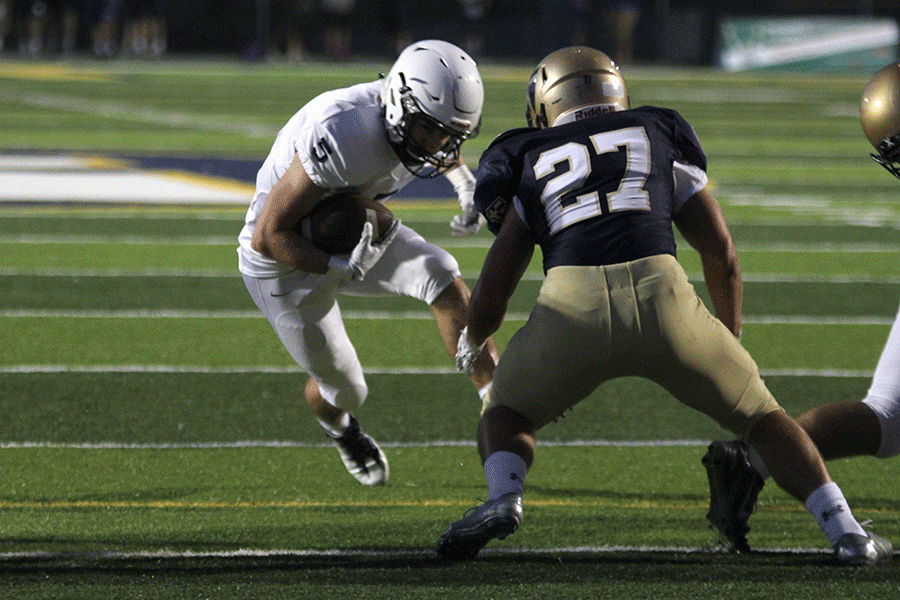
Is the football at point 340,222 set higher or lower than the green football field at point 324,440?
higher

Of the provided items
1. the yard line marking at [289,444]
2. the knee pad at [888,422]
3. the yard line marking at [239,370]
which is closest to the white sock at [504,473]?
the knee pad at [888,422]

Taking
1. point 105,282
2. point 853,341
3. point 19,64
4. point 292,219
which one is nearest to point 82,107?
point 19,64

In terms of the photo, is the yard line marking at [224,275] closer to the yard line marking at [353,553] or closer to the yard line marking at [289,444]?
the yard line marking at [289,444]

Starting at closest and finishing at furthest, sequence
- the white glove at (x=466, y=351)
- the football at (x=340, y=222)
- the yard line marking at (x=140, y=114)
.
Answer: the white glove at (x=466, y=351) → the football at (x=340, y=222) → the yard line marking at (x=140, y=114)

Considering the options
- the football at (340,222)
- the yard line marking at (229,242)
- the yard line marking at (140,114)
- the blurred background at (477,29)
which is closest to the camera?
the football at (340,222)

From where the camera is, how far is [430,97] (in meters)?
3.53

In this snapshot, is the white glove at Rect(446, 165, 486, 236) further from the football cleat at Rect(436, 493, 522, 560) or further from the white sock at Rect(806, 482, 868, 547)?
the white sock at Rect(806, 482, 868, 547)

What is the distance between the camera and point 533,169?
302 cm

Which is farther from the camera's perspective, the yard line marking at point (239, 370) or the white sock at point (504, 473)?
the yard line marking at point (239, 370)

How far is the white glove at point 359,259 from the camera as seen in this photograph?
352 centimetres

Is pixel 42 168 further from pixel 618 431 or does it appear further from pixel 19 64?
pixel 19 64

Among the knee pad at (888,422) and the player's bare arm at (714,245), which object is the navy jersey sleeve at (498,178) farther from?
the knee pad at (888,422)

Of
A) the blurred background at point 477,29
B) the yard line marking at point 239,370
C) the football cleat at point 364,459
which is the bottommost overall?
the blurred background at point 477,29

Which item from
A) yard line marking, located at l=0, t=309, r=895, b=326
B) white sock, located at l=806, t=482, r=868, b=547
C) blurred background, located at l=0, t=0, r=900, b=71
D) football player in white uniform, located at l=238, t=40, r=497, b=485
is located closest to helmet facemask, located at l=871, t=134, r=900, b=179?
white sock, located at l=806, t=482, r=868, b=547
